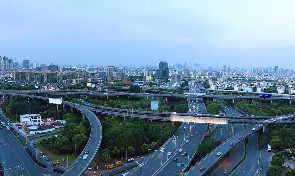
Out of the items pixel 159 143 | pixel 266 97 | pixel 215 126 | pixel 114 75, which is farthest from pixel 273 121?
pixel 114 75

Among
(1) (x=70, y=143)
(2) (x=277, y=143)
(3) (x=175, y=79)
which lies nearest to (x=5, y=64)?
(3) (x=175, y=79)

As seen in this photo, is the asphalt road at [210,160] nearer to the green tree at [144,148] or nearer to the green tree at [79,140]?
the green tree at [144,148]

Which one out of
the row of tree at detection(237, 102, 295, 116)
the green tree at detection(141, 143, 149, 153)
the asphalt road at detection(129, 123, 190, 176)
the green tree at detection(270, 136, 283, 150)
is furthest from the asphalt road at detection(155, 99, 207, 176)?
the row of tree at detection(237, 102, 295, 116)

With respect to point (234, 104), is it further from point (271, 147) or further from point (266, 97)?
point (271, 147)

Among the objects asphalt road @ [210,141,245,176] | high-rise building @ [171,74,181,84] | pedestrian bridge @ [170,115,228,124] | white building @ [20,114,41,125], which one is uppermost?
high-rise building @ [171,74,181,84]

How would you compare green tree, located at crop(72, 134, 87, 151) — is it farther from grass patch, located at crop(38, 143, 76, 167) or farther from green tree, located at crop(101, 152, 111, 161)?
green tree, located at crop(101, 152, 111, 161)

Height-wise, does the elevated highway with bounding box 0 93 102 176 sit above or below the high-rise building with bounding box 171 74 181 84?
below
